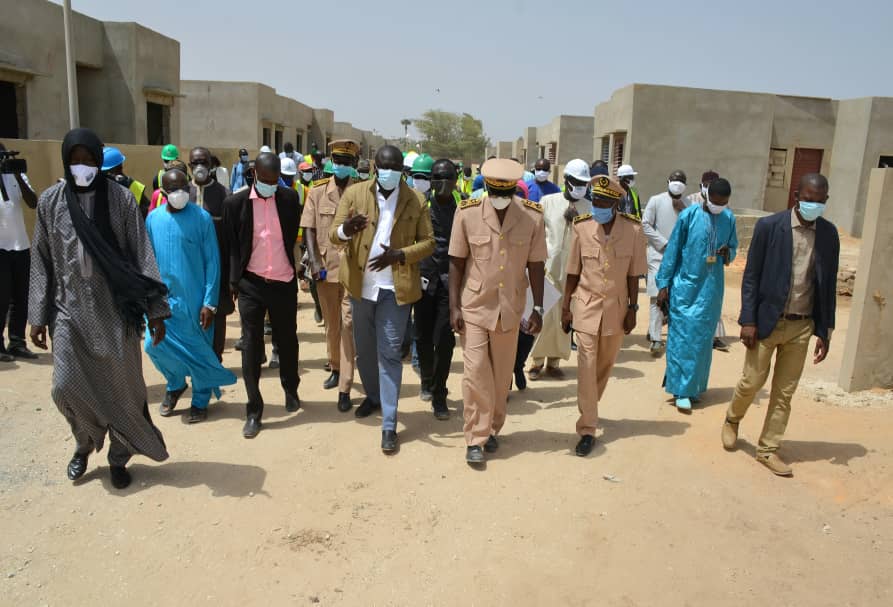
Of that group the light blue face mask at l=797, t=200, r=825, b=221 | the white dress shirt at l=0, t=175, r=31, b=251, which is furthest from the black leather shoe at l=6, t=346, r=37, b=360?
the light blue face mask at l=797, t=200, r=825, b=221

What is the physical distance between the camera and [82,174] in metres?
3.64

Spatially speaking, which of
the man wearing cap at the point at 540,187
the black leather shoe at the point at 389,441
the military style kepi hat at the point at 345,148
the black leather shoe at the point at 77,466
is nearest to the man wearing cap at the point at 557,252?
the man wearing cap at the point at 540,187

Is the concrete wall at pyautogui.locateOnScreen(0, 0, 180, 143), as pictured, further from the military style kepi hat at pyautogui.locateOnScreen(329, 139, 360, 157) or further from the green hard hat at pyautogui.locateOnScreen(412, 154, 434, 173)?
the green hard hat at pyautogui.locateOnScreen(412, 154, 434, 173)

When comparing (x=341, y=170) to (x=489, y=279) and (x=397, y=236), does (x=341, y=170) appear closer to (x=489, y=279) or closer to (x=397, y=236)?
(x=397, y=236)

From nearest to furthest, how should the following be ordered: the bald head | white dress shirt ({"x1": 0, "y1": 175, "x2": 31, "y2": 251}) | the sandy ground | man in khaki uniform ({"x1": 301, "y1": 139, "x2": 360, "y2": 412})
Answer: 1. the sandy ground
2. the bald head
3. man in khaki uniform ({"x1": 301, "y1": 139, "x2": 360, "y2": 412})
4. white dress shirt ({"x1": 0, "y1": 175, "x2": 31, "y2": 251})

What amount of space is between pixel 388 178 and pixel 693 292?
2739mm

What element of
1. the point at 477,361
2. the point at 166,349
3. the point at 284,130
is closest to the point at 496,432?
the point at 477,361

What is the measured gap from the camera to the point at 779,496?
415cm

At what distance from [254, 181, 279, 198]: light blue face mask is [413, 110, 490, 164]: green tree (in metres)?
57.5

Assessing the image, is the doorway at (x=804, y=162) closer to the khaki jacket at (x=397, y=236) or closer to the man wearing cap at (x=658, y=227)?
the man wearing cap at (x=658, y=227)

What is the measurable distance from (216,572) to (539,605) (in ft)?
4.82

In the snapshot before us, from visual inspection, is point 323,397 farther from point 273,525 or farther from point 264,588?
point 264,588

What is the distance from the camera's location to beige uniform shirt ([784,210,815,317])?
4.33 metres

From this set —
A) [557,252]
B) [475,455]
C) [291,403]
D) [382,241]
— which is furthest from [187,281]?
[557,252]
